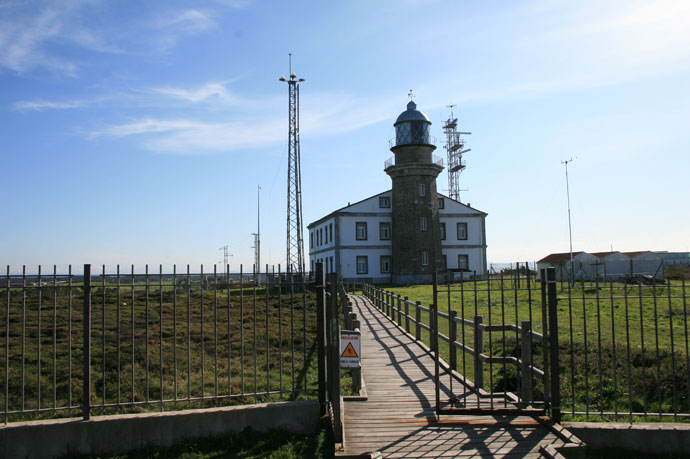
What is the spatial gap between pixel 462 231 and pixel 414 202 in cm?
804

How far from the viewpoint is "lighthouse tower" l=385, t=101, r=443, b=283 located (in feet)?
145

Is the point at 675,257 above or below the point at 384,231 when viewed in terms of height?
below

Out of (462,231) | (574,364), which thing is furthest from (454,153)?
(574,364)

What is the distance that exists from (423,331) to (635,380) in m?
7.52

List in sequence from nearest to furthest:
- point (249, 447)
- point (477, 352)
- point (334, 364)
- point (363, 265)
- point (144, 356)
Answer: point (249, 447), point (334, 364), point (477, 352), point (144, 356), point (363, 265)

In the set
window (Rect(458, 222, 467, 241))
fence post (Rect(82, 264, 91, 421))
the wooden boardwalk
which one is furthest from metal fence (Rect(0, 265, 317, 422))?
window (Rect(458, 222, 467, 241))

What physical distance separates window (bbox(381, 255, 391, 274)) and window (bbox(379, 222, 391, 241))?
1.71 metres

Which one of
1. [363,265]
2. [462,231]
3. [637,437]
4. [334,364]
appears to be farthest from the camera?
[462,231]

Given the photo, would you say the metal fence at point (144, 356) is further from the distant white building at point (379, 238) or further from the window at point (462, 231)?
the window at point (462, 231)

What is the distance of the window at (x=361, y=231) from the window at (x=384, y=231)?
4.93 ft

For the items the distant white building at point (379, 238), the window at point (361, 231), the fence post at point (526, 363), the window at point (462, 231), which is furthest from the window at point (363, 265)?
Result: the fence post at point (526, 363)

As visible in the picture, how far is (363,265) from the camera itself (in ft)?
157

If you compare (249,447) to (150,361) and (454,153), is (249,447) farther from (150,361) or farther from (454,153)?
(454,153)

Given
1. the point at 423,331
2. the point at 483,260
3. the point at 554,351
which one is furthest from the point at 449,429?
the point at 483,260
